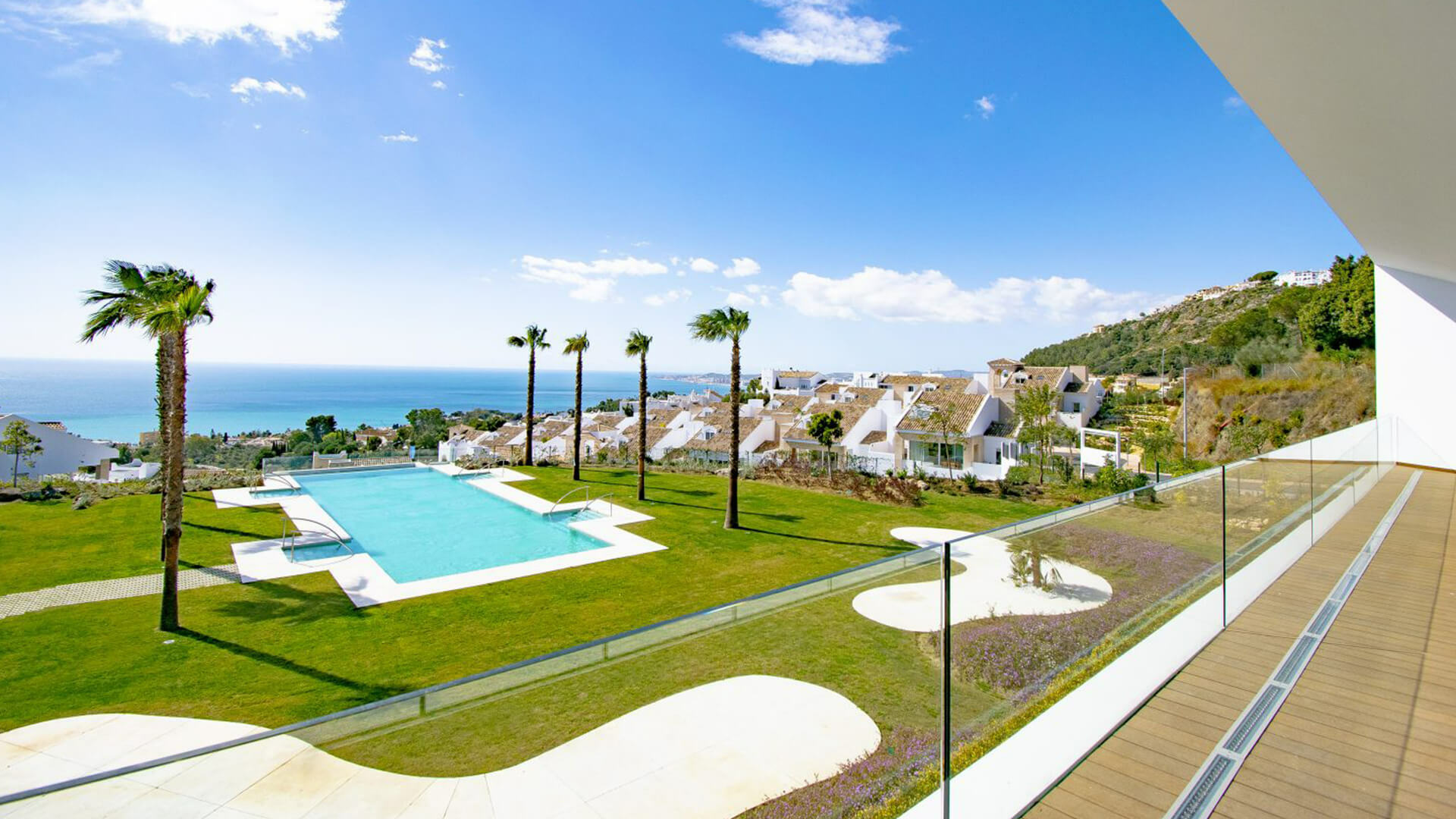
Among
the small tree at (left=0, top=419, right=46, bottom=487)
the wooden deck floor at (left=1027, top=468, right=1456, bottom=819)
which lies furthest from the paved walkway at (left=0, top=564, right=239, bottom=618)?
the small tree at (left=0, top=419, right=46, bottom=487)

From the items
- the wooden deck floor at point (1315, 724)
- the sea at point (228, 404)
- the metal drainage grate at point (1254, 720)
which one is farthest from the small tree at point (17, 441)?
the sea at point (228, 404)

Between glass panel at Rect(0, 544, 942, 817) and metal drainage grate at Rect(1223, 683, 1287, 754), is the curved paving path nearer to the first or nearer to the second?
glass panel at Rect(0, 544, 942, 817)

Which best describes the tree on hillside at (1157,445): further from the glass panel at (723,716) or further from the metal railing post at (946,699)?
the glass panel at (723,716)

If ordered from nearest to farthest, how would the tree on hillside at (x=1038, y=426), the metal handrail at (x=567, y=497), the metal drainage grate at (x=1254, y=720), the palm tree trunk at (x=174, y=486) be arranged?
1. the metal drainage grate at (x=1254, y=720)
2. the palm tree trunk at (x=174, y=486)
3. the metal handrail at (x=567, y=497)
4. the tree on hillside at (x=1038, y=426)

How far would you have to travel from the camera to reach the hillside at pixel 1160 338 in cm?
5275

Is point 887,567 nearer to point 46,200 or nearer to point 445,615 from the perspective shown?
point 445,615

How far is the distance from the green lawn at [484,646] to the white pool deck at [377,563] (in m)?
0.33

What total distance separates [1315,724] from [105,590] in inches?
531

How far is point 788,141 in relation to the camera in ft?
66.2

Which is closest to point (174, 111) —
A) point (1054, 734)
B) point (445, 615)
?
point (445, 615)

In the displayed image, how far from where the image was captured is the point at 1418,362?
11516 millimetres

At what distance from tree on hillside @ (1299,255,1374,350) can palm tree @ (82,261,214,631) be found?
3444 centimetres

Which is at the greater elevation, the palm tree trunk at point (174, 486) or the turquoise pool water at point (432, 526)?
the palm tree trunk at point (174, 486)

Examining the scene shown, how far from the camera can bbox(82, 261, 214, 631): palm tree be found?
24.2 ft
